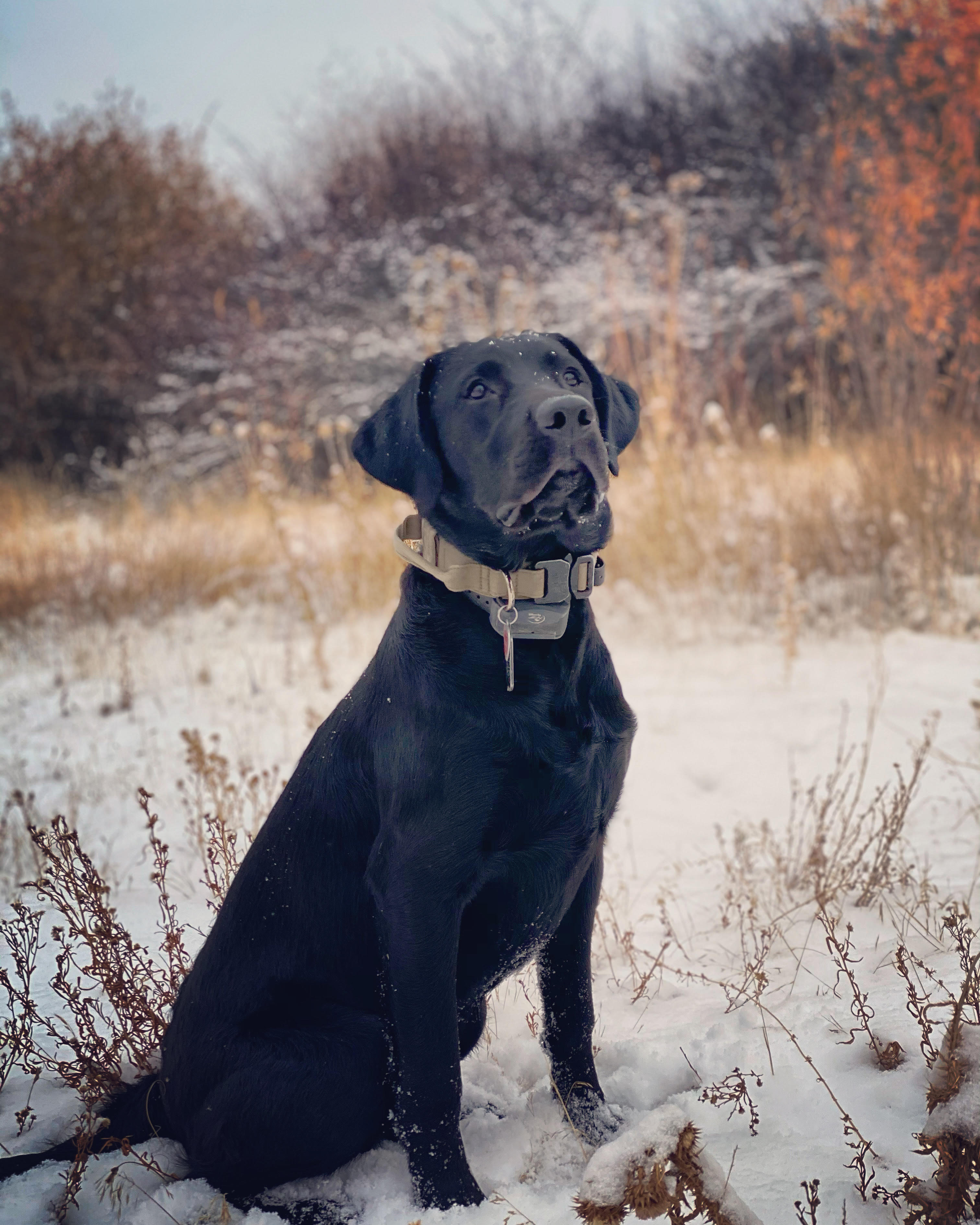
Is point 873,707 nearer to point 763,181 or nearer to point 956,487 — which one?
point 956,487

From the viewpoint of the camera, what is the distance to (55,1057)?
198 cm

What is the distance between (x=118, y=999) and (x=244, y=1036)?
0.60 m

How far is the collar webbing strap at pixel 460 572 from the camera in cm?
146

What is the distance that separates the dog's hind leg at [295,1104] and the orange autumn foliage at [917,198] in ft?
15.8

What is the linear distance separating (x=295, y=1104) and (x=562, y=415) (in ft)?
4.23

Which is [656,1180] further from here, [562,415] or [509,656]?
[562,415]

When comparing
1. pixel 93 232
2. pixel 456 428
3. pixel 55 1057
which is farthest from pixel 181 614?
pixel 93 232

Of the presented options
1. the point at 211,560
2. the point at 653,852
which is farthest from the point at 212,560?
the point at 653,852

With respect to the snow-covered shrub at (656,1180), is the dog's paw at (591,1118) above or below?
below

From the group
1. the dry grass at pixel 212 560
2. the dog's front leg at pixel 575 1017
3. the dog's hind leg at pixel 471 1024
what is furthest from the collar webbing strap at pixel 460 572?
the dry grass at pixel 212 560

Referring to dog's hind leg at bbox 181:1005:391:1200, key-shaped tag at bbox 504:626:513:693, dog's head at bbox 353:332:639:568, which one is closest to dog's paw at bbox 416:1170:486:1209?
dog's hind leg at bbox 181:1005:391:1200

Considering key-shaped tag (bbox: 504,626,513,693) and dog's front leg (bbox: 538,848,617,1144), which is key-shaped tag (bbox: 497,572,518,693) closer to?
key-shaped tag (bbox: 504,626,513,693)

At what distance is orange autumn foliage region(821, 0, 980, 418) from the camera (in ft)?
16.7

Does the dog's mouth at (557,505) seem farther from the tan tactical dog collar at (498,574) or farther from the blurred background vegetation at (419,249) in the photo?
the blurred background vegetation at (419,249)
